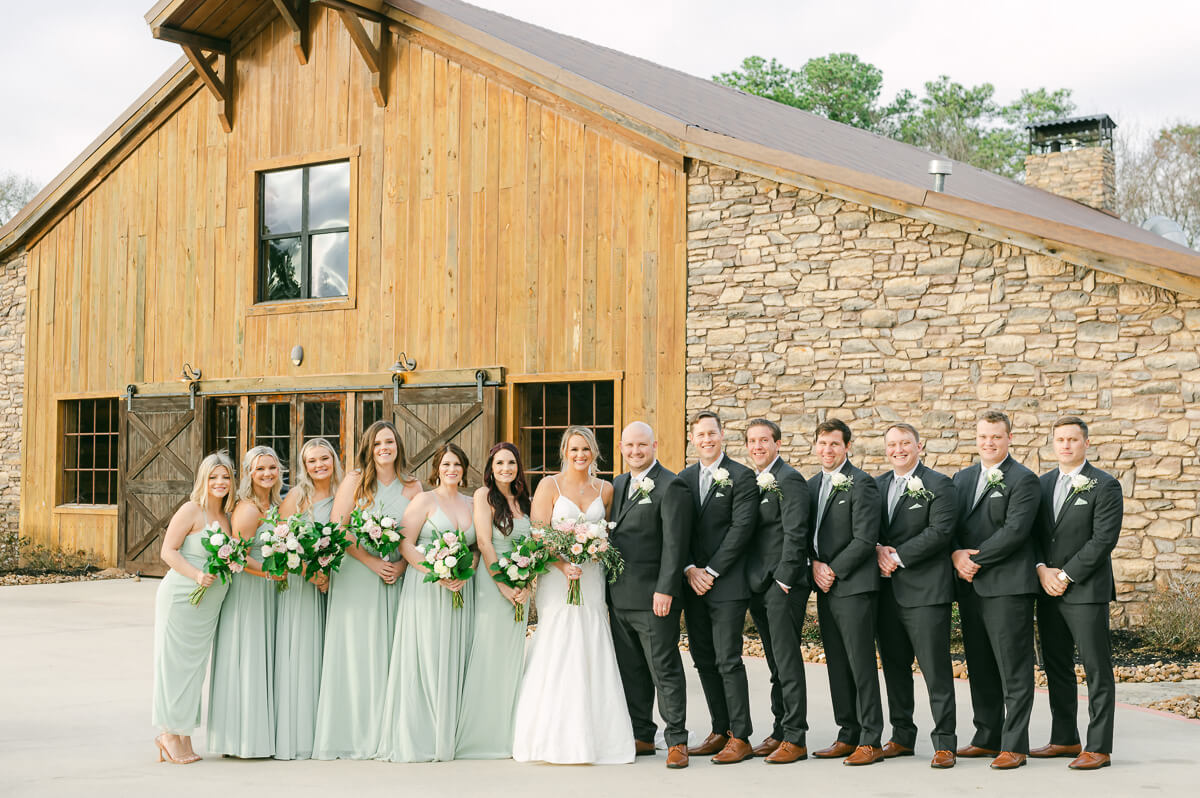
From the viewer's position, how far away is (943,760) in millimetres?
5645

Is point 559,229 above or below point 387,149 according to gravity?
below

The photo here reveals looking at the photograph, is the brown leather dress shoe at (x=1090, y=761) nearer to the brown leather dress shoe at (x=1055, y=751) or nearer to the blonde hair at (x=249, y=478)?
the brown leather dress shoe at (x=1055, y=751)

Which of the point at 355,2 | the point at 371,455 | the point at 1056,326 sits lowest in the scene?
the point at 371,455

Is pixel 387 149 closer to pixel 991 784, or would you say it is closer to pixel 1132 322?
pixel 1132 322

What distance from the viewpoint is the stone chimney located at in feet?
72.6

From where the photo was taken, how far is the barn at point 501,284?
9648mm

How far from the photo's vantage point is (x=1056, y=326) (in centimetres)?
960

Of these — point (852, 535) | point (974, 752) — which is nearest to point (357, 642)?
point (852, 535)

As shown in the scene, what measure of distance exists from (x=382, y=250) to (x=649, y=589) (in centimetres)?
812

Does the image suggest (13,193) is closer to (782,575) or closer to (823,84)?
(823,84)

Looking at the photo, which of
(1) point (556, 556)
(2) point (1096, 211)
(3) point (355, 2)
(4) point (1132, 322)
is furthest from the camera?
(2) point (1096, 211)

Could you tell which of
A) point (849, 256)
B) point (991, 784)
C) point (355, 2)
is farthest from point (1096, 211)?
point (991, 784)

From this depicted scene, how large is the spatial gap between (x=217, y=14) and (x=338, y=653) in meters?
10.2

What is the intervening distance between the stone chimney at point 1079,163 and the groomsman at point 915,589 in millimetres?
18017
